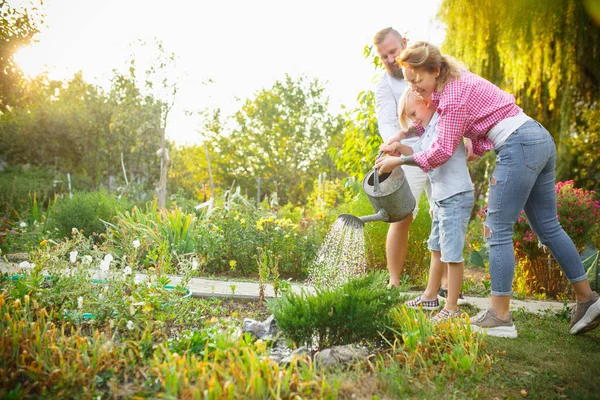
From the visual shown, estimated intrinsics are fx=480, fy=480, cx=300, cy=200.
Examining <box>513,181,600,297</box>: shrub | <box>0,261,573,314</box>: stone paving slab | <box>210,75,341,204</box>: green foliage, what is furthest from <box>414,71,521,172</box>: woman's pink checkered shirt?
<box>210,75,341,204</box>: green foliage

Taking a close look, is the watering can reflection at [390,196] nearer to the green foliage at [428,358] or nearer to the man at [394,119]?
the man at [394,119]

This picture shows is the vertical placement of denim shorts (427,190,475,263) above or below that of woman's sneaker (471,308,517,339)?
above

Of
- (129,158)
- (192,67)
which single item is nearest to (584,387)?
(192,67)

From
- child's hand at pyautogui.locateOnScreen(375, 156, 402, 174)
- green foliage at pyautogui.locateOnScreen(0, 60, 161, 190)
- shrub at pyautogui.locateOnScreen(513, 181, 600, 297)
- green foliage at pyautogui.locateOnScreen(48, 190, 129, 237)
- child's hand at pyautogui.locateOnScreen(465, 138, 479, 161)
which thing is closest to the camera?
child's hand at pyautogui.locateOnScreen(375, 156, 402, 174)

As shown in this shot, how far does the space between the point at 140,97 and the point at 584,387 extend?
28.1 feet

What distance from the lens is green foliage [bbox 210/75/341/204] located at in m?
13.2

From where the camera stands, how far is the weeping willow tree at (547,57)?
5043mm

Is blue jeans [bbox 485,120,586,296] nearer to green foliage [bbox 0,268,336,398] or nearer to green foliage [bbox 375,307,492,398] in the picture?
green foliage [bbox 375,307,492,398]

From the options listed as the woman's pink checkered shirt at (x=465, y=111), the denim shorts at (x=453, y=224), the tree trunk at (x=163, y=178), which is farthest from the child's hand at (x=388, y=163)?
the tree trunk at (x=163, y=178)

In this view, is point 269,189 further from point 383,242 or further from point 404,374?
point 404,374

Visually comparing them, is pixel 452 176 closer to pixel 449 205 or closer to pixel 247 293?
pixel 449 205

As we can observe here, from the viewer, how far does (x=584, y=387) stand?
1.71 m

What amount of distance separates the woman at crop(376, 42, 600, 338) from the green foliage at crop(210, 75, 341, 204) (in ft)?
34.5

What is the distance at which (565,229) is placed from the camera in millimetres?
3477
